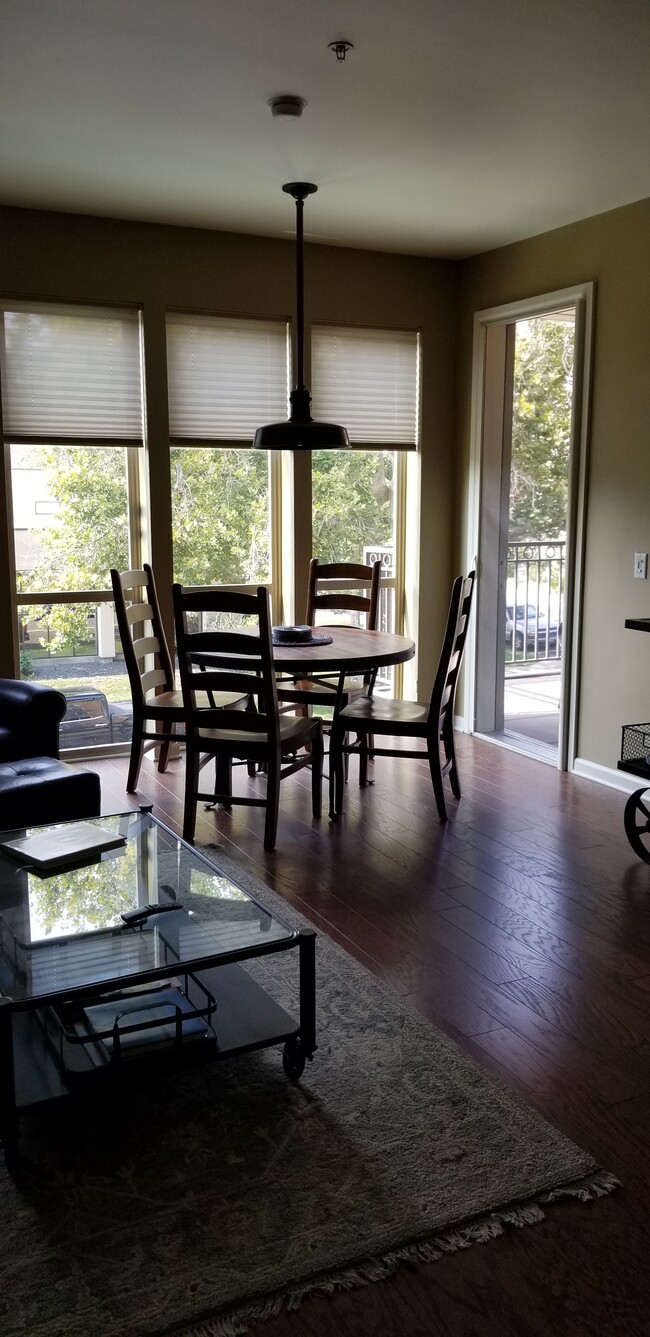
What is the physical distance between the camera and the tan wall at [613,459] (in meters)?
4.56

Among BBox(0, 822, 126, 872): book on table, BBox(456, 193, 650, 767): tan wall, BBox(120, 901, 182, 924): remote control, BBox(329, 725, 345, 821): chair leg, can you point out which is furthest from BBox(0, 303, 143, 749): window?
BBox(120, 901, 182, 924): remote control

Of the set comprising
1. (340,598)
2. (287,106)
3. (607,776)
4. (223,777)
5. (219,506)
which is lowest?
(607,776)

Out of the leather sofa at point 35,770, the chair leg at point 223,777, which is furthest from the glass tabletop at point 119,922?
the chair leg at point 223,777

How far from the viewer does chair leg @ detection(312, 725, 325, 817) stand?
437 centimetres

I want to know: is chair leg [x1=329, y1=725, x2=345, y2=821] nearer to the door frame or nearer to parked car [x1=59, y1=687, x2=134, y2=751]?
the door frame

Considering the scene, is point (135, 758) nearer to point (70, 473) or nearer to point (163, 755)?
point (163, 755)

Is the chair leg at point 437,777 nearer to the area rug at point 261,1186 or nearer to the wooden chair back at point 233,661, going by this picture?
the wooden chair back at point 233,661

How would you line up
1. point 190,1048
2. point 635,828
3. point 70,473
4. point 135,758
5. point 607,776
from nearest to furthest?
point 190,1048 → point 635,828 → point 135,758 → point 607,776 → point 70,473

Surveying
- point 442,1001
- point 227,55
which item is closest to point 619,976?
point 442,1001

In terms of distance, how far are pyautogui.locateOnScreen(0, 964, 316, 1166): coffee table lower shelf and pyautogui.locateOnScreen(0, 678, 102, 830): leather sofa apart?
1.12 metres

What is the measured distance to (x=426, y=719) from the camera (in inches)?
169

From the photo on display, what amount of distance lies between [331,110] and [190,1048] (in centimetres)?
308

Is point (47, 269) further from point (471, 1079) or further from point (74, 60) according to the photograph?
point (471, 1079)

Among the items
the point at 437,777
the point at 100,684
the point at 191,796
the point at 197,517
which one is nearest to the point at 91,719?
the point at 100,684
